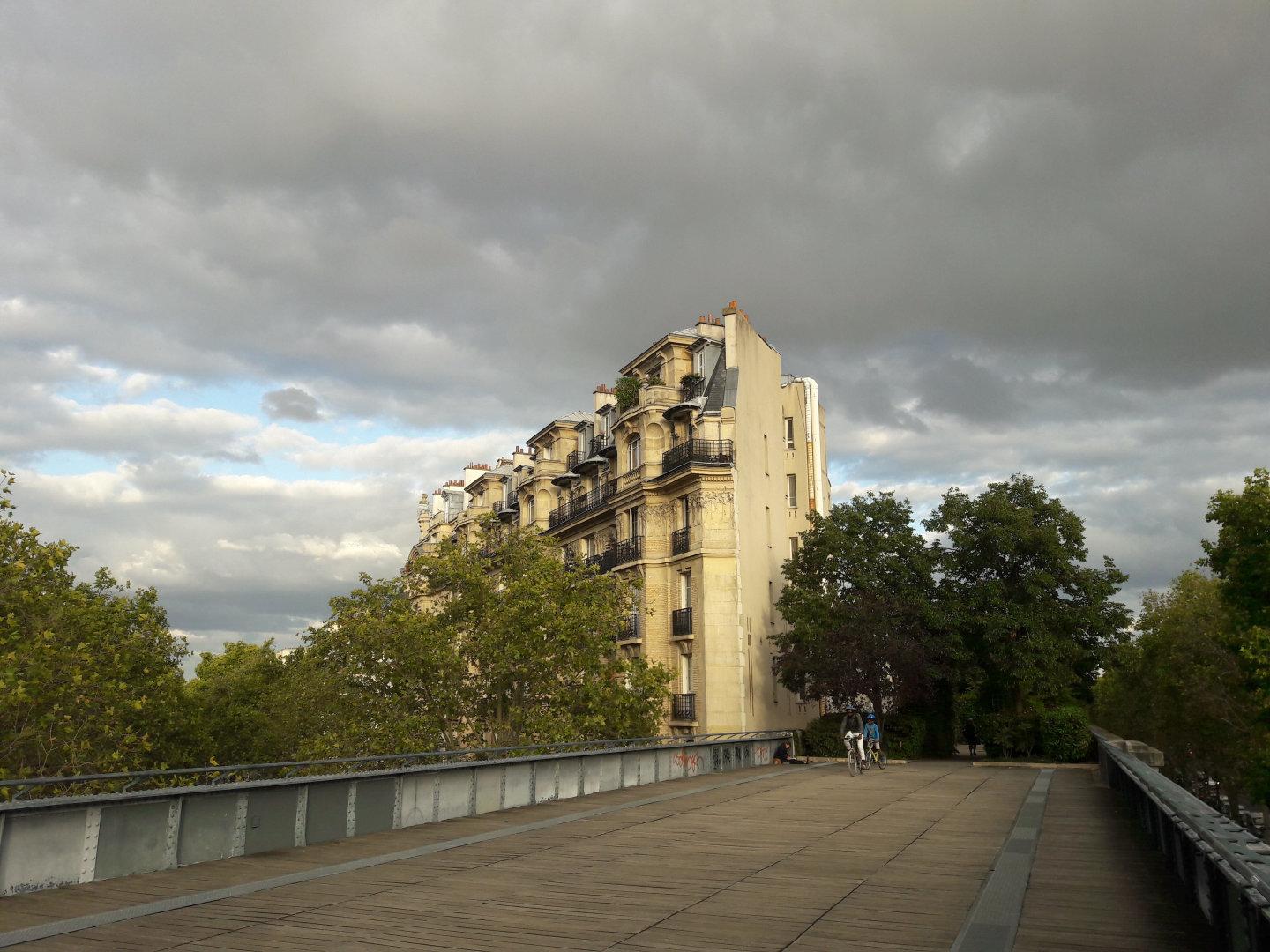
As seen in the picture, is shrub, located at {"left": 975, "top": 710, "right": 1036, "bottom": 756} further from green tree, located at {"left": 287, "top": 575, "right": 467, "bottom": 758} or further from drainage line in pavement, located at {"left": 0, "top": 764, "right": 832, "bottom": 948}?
drainage line in pavement, located at {"left": 0, "top": 764, "right": 832, "bottom": 948}

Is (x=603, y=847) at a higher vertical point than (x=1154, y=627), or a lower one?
lower

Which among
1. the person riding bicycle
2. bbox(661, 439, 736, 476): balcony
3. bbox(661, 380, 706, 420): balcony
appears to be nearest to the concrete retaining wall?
the person riding bicycle

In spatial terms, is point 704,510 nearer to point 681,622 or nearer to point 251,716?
point 681,622

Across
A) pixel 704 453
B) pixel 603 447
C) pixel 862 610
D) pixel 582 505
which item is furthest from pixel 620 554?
pixel 862 610

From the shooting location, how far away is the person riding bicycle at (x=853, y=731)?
97.0ft

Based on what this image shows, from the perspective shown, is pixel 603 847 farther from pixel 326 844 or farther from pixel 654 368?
pixel 654 368

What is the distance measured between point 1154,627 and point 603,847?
54.0m

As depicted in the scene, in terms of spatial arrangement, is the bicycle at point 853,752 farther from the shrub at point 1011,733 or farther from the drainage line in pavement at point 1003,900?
the shrub at point 1011,733

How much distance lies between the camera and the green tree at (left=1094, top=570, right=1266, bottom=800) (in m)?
45.7

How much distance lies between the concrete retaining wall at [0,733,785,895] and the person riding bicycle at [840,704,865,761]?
11596mm

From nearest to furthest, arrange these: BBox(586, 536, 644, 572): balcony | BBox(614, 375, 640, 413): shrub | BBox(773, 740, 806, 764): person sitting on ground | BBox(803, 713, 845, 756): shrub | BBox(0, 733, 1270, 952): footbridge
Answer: BBox(0, 733, 1270, 952): footbridge
BBox(773, 740, 806, 764): person sitting on ground
BBox(803, 713, 845, 756): shrub
BBox(586, 536, 644, 572): balcony
BBox(614, 375, 640, 413): shrub

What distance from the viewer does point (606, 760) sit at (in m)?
22.9

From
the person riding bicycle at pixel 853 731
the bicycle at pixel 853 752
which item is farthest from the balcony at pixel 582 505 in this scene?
the bicycle at pixel 853 752

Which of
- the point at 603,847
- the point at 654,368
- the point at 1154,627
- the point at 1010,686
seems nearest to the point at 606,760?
the point at 603,847
